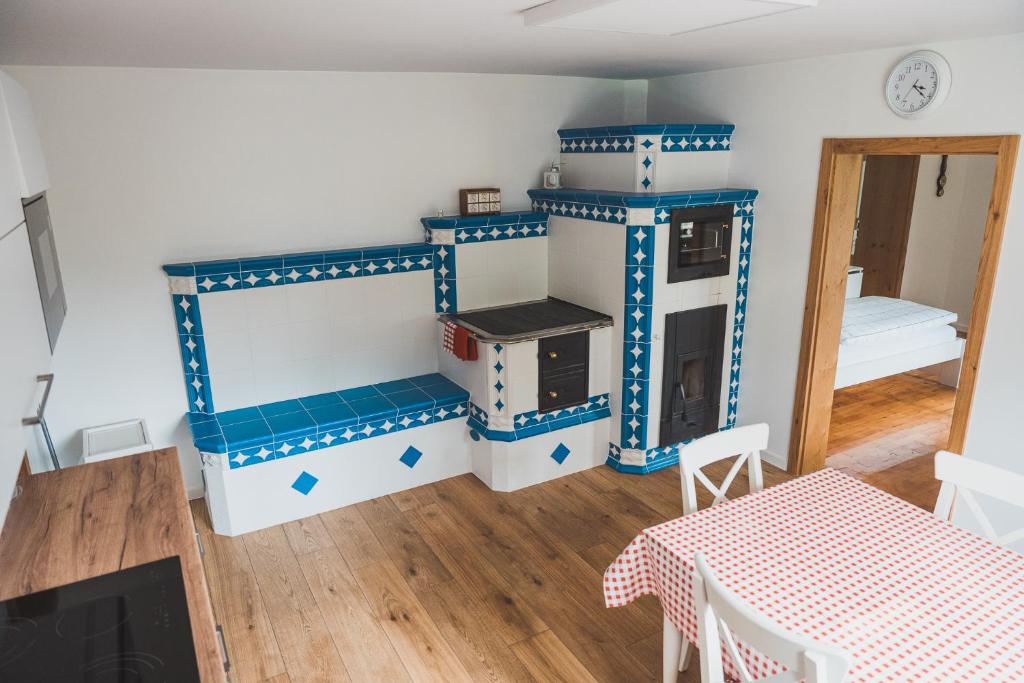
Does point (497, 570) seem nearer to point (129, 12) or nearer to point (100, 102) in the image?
point (129, 12)

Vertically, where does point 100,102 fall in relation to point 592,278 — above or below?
above

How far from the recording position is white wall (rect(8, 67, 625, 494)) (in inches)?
128

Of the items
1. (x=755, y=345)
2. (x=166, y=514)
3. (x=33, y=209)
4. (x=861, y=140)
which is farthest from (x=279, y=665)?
(x=861, y=140)

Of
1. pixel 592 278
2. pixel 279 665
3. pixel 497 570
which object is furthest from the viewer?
pixel 592 278

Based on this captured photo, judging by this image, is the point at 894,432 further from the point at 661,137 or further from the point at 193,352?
the point at 193,352

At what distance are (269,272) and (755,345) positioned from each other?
9.11 ft

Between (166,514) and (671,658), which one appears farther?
(671,658)

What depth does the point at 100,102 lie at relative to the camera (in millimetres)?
3227

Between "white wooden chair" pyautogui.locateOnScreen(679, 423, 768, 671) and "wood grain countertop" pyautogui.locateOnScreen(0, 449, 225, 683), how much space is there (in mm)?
1515

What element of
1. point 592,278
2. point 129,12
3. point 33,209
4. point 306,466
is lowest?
point 306,466

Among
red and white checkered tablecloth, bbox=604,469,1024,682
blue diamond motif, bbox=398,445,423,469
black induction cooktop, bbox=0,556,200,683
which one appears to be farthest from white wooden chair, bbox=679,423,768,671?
blue diamond motif, bbox=398,445,423,469

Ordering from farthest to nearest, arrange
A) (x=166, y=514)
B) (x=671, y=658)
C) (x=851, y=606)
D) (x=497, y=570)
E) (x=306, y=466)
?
(x=306, y=466)
(x=497, y=570)
(x=671, y=658)
(x=166, y=514)
(x=851, y=606)

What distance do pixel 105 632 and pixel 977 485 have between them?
2454 mm

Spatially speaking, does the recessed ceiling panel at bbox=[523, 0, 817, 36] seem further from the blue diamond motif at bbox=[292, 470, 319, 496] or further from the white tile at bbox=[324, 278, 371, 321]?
the blue diamond motif at bbox=[292, 470, 319, 496]
